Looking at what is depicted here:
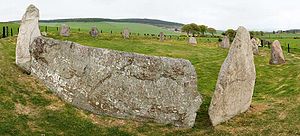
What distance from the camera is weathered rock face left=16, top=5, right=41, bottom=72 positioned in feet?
99.5

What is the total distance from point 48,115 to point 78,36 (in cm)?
4144

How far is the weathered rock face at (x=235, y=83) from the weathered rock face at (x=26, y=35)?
13855mm

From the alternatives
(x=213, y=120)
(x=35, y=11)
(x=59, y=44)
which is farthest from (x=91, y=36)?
(x=213, y=120)

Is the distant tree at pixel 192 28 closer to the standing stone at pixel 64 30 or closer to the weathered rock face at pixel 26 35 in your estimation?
the standing stone at pixel 64 30

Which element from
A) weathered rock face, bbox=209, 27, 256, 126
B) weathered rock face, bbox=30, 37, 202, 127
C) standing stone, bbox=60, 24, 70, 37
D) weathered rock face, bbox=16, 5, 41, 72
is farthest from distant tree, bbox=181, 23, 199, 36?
weathered rock face, bbox=30, 37, 202, 127

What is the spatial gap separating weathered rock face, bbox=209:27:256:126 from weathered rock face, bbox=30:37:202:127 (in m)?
1.29

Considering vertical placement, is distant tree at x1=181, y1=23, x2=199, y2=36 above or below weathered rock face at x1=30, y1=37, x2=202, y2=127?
above

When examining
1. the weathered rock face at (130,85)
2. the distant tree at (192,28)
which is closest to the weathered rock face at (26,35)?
the weathered rock face at (130,85)

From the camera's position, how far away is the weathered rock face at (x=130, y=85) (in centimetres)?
2467

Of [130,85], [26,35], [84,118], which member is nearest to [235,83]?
[130,85]

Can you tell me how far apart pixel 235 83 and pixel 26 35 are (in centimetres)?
1609

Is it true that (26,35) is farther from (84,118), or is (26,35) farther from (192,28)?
(192,28)

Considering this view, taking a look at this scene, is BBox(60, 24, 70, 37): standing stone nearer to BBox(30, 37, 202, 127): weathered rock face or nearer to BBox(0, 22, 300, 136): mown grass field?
BBox(0, 22, 300, 136): mown grass field

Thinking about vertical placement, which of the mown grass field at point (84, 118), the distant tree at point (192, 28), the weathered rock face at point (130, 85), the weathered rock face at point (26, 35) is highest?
the distant tree at point (192, 28)
